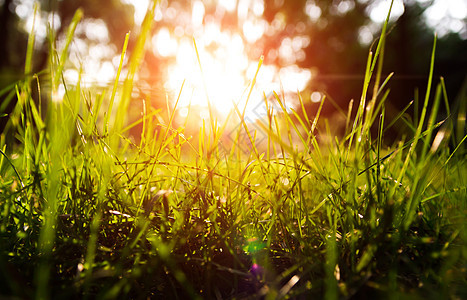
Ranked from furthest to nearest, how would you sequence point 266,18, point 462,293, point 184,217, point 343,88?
1. point 343,88
2. point 266,18
3. point 184,217
4. point 462,293

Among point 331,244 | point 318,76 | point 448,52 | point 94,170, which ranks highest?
point 318,76

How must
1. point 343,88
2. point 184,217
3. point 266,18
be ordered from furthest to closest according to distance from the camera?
point 343,88, point 266,18, point 184,217

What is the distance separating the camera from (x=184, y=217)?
0.46 m

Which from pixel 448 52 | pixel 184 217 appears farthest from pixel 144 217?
pixel 448 52

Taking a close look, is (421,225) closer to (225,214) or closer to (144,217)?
(225,214)

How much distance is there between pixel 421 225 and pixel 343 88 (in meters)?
8.23

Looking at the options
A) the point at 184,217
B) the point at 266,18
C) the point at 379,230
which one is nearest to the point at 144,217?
the point at 184,217

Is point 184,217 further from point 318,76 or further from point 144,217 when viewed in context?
point 318,76

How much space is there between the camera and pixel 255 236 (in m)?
0.51

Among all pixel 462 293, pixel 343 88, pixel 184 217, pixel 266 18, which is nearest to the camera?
pixel 462 293

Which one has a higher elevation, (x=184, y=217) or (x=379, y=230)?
(x=184, y=217)

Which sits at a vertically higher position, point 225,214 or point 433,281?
point 225,214

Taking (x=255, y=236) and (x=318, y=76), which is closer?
(x=255, y=236)

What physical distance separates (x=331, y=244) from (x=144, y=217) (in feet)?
0.86
